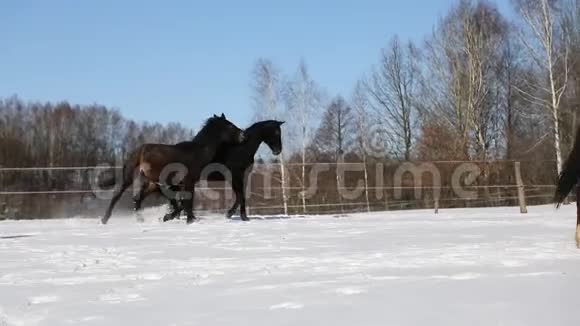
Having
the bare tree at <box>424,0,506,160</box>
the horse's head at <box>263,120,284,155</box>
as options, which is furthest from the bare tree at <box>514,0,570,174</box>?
the horse's head at <box>263,120,284,155</box>

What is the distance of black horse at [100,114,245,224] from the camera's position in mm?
9281

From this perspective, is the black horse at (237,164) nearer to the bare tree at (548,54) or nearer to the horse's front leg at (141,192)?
the horse's front leg at (141,192)

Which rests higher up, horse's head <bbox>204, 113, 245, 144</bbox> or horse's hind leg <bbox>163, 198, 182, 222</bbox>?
horse's head <bbox>204, 113, 245, 144</bbox>

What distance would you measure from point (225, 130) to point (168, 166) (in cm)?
124

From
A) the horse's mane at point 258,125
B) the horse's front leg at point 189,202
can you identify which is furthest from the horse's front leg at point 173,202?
the horse's mane at point 258,125

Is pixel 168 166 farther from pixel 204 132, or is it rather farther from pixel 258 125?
pixel 258 125

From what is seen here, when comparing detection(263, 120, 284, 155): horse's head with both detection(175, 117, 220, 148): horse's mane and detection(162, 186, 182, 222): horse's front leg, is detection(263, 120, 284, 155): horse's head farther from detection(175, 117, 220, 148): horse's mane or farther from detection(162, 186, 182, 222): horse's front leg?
detection(162, 186, 182, 222): horse's front leg

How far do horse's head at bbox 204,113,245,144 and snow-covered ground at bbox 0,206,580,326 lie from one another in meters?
3.52

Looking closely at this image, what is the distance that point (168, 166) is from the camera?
9344mm

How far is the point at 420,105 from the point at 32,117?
3472 cm

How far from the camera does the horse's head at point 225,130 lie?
1005cm

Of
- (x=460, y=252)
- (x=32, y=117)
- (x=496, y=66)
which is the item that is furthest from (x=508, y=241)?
(x=32, y=117)

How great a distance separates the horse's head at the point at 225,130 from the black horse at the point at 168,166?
0.13 meters

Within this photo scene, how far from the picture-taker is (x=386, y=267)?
14.0 feet
